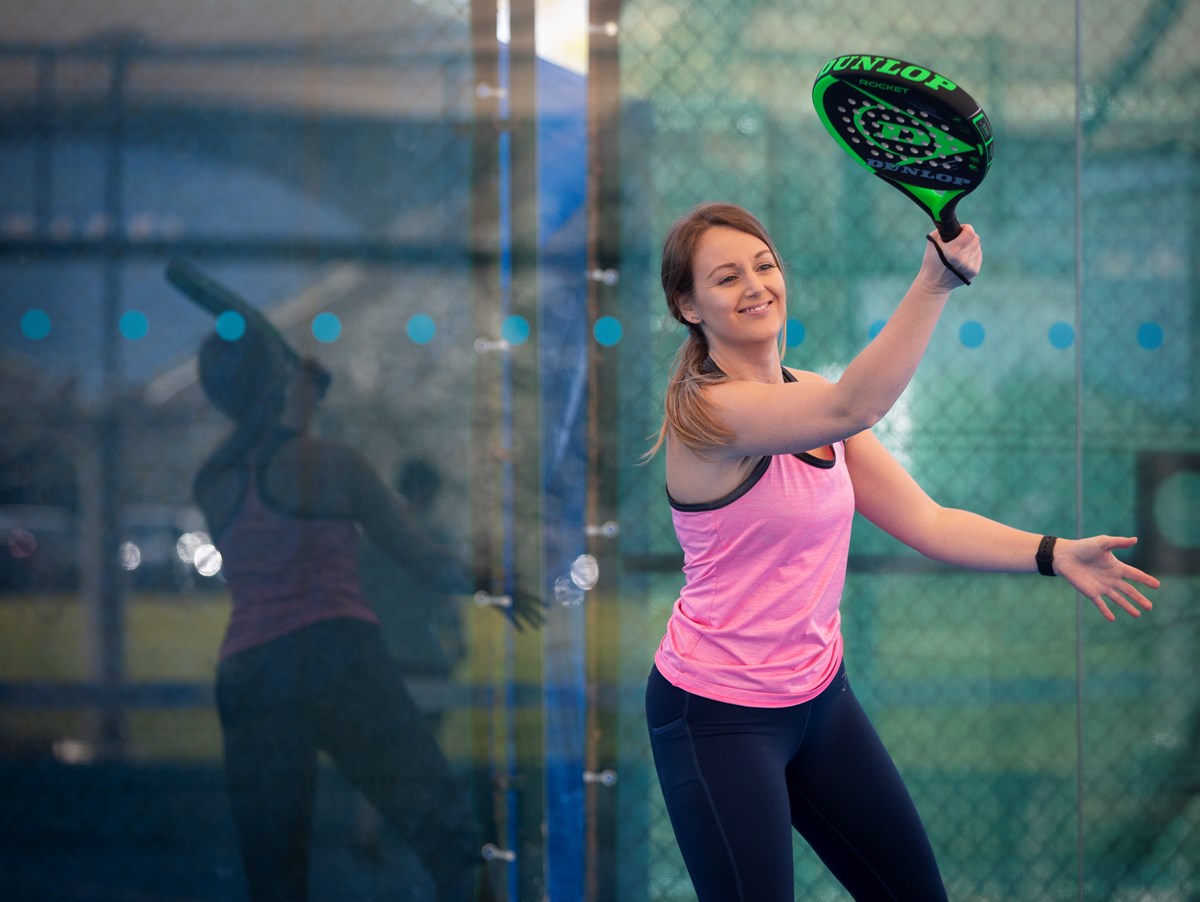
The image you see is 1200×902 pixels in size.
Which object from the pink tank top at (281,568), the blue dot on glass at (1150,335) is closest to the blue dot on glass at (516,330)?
Result: the pink tank top at (281,568)

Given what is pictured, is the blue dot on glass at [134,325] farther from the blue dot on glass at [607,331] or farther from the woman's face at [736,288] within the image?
the woman's face at [736,288]

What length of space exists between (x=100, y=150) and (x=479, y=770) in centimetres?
167

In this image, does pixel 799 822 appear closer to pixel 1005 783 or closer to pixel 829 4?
pixel 1005 783

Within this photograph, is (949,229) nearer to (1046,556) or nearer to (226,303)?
(1046,556)

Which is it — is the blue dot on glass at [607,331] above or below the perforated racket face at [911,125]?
below

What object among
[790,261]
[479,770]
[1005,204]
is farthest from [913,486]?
[479,770]

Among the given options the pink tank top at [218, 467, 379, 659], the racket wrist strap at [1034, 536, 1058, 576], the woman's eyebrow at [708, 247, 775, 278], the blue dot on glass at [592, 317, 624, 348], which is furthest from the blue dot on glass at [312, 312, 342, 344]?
the racket wrist strap at [1034, 536, 1058, 576]

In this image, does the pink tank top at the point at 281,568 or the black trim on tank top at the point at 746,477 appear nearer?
the black trim on tank top at the point at 746,477

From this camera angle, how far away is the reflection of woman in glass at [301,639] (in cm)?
262

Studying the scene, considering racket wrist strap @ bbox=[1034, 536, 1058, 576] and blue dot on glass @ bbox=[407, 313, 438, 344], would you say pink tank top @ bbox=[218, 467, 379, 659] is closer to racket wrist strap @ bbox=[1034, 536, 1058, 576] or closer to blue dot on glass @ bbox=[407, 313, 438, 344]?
blue dot on glass @ bbox=[407, 313, 438, 344]

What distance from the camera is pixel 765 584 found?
67.5 inches

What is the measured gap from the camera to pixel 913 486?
1.91m

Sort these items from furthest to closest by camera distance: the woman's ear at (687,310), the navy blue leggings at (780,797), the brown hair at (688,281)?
the woman's ear at (687,310) → the brown hair at (688,281) → the navy blue leggings at (780,797)

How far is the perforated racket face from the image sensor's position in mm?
1348
